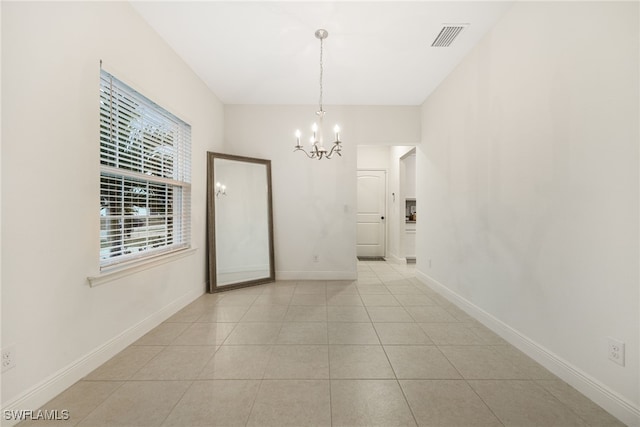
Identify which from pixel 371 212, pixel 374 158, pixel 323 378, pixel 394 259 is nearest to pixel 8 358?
pixel 323 378

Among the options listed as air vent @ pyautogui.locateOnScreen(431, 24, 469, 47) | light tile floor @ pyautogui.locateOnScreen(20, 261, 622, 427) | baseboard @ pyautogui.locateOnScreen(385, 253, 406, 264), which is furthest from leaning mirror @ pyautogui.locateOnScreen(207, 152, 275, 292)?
baseboard @ pyautogui.locateOnScreen(385, 253, 406, 264)

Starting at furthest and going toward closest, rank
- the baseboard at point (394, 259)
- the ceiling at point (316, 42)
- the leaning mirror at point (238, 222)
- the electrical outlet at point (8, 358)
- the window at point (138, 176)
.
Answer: the baseboard at point (394, 259), the leaning mirror at point (238, 222), the ceiling at point (316, 42), the window at point (138, 176), the electrical outlet at point (8, 358)

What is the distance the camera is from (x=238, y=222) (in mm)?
3822

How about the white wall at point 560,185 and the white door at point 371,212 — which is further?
the white door at point 371,212

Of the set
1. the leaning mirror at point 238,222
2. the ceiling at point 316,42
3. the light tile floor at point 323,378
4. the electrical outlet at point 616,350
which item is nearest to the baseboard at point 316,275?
the leaning mirror at point 238,222

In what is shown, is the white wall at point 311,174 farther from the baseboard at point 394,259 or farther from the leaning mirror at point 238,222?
the baseboard at point 394,259

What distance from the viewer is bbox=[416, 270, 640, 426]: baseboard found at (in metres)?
1.34

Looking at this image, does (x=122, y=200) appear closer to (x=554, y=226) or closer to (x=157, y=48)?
(x=157, y=48)

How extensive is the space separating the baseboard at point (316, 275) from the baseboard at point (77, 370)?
6.17ft

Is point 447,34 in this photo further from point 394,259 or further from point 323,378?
point 394,259

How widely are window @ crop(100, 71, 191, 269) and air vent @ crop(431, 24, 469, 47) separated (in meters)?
2.85

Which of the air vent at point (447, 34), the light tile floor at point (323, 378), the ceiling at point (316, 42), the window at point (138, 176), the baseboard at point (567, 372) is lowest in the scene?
the light tile floor at point (323, 378)

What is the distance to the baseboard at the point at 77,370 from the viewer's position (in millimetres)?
1367

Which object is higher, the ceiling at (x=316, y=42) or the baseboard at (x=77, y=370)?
the ceiling at (x=316, y=42)
